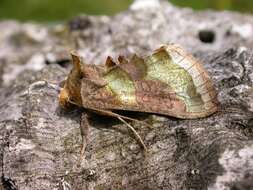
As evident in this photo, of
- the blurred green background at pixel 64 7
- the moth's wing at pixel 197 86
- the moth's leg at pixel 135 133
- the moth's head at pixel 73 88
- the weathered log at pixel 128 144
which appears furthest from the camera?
the blurred green background at pixel 64 7

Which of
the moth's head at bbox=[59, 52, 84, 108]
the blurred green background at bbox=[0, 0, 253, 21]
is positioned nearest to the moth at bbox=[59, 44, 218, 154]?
the moth's head at bbox=[59, 52, 84, 108]

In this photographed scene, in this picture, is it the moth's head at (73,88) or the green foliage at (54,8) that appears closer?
the moth's head at (73,88)

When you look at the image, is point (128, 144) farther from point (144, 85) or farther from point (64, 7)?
point (64, 7)

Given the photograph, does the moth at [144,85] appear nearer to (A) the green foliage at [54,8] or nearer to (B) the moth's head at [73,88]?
(B) the moth's head at [73,88]

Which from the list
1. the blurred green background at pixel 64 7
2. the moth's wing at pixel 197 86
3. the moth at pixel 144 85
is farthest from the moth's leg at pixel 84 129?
the blurred green background at pixel 64 7

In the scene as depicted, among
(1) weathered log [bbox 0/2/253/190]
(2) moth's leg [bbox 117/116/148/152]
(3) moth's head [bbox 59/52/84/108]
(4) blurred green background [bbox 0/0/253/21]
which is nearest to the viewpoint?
(1) weathered log [bbox 0/2/253/190]

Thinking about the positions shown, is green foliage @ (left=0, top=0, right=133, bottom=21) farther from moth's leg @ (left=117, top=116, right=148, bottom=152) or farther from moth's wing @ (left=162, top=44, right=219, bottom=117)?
moth's leg @ (left=117, top=116, right=148, bottom=152)

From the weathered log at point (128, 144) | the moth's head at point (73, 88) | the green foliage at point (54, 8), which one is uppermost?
the green foliage at point (54, 8)

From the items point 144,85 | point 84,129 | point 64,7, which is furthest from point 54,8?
point 84,129
